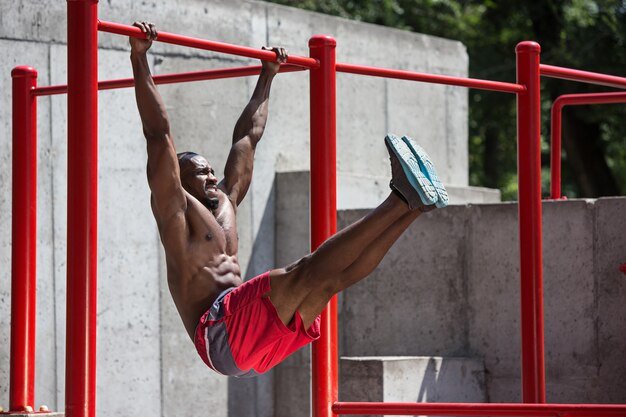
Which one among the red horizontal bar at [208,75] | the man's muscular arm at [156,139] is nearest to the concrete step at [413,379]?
the red horizontal bar at [208,75]

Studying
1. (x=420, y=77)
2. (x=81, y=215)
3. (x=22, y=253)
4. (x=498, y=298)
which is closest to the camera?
(x=81, y=215)

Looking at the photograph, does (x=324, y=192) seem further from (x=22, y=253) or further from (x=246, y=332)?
(x=22, y=253)

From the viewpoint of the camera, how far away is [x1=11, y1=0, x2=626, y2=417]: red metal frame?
12.7 ft

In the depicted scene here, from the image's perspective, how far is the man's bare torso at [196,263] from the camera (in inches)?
180

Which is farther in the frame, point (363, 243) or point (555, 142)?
point (555, 142)

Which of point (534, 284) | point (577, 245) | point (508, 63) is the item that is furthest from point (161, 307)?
point (508, 63)

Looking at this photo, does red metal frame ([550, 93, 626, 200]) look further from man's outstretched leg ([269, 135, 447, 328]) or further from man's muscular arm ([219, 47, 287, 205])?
man's outstretched leg ([269, 135, 447, 328])

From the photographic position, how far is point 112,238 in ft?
24.1

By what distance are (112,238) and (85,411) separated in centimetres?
356

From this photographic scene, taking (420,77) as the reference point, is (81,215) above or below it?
below

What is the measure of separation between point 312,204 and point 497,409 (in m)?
1.08

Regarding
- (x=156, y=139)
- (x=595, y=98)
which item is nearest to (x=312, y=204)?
(x=156, y=139)

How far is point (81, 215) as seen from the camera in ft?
12.7

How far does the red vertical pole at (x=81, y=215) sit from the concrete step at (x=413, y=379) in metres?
3.02
